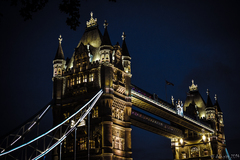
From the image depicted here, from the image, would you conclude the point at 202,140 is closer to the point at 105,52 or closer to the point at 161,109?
the point at 161,109

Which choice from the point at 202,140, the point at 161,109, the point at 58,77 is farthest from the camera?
the point at 202,140

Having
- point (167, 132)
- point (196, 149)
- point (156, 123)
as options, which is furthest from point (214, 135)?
point (156, 123)

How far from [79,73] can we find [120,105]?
7.51 metres

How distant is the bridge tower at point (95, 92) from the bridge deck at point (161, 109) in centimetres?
561

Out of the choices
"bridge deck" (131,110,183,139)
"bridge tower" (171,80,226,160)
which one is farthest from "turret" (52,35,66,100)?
"bridge tower" (171,80,226,160)

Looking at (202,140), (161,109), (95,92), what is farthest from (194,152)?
(95,92)

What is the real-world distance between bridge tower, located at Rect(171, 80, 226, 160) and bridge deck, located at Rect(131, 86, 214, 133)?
200 centimetres


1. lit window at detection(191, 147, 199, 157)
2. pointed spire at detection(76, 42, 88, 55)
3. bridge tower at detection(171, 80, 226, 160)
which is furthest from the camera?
lit window at detection(191, 147, 199, 157)

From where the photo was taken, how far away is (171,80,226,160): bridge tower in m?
81.4

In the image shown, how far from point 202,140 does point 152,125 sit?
993 inches

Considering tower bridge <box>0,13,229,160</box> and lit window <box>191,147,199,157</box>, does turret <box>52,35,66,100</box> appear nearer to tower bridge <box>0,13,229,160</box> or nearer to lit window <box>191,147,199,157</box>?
tower bridge <box>0,13,229,160</box>

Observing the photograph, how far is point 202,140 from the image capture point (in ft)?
273

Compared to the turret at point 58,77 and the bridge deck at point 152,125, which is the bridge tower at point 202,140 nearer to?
the bridge deck at point 152,125

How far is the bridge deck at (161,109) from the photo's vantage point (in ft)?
187
